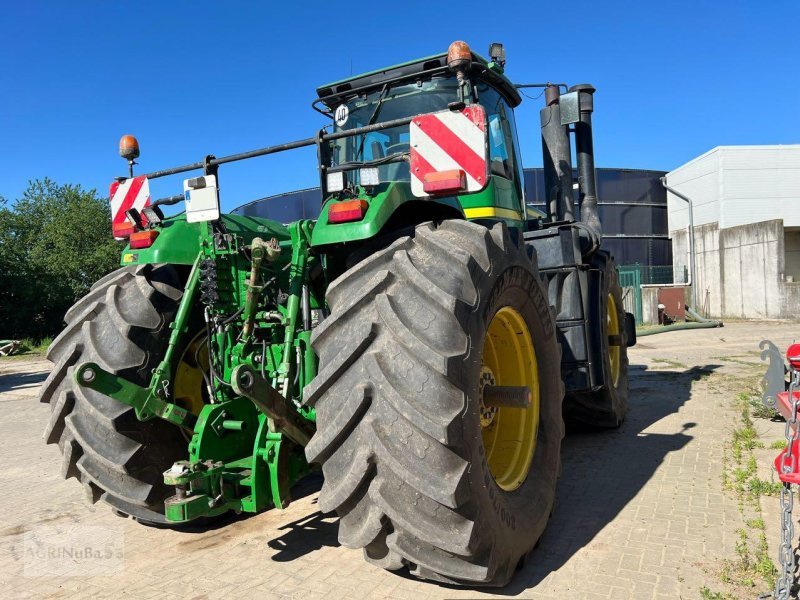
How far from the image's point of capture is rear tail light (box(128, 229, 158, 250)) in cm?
356

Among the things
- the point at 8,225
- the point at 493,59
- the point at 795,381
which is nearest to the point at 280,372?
the point at 795,381

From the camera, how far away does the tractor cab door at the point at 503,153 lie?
4504mm

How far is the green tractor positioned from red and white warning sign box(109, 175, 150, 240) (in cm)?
1

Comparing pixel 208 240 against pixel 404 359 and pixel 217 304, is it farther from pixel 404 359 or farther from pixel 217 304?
pixel 404 359

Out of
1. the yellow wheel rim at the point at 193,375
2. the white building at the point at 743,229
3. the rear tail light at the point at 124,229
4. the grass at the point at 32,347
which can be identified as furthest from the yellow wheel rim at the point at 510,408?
the white building at the point at 743,229

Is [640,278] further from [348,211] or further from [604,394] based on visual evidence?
[348,211]

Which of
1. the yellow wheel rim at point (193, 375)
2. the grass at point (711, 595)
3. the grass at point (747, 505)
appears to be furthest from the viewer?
the yellow wheel rim at point (193, 375)

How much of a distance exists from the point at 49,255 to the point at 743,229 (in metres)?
33.8

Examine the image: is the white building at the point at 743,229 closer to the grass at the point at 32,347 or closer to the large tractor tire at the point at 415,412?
the large tractor tire at the point at 415,412

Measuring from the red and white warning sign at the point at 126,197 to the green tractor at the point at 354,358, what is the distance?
0.01 metres

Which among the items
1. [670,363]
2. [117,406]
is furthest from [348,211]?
[670,363]

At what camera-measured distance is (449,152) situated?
2879mm

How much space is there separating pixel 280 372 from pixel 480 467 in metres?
1.17

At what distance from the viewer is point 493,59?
4.69m
